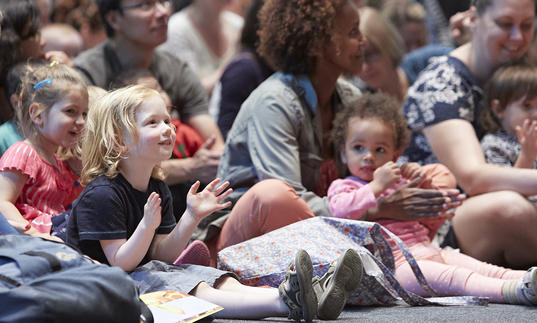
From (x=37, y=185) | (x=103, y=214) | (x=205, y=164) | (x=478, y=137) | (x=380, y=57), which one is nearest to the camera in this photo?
(x=103, y=214)

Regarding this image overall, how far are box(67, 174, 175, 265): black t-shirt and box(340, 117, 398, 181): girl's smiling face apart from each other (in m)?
0.85

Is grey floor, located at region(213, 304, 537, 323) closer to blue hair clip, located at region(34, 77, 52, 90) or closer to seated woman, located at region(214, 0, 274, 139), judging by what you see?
blue hair clip, located at region(34, 77, 52, 90)

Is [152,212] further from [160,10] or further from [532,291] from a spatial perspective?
[160,10]

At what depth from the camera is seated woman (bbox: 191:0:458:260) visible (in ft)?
8.64

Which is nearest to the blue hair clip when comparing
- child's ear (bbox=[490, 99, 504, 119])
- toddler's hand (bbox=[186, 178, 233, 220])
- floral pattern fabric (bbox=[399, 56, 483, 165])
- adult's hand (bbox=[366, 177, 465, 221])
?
toddler's hand (bbox=[186, 178, 233, 220])

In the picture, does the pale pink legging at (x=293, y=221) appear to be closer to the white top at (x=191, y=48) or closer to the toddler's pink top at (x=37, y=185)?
the toddler's pink top at (x=37, y=185)

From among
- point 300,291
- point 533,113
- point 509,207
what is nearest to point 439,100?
point 533,113

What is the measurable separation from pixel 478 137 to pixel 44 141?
174cm

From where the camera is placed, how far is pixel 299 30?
118 inches

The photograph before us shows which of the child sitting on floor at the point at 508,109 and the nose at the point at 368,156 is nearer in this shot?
the nose at the point at 368,156

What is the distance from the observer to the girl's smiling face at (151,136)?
7.29 ft

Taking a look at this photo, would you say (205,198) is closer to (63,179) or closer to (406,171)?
(63,179)

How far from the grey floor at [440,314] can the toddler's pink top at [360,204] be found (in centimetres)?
40

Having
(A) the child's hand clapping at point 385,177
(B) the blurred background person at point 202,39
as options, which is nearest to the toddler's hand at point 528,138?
(A) the child's hand clapping at point 385,177
